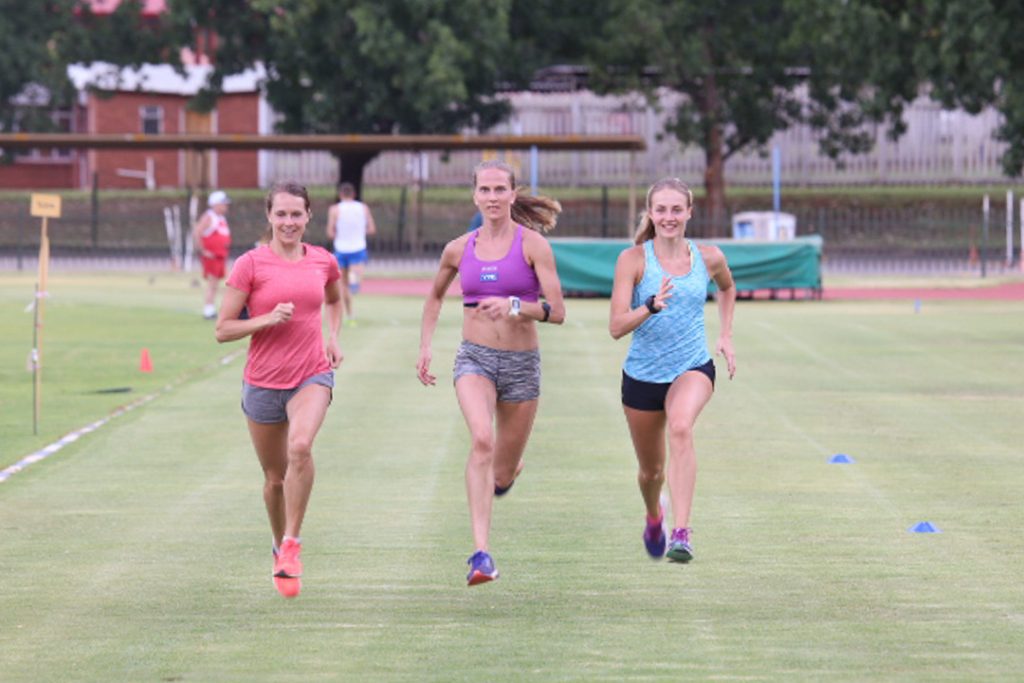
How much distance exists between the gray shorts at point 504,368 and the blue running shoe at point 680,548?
1011 millimetres

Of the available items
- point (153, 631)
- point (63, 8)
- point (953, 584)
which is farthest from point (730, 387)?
point (63, 8)

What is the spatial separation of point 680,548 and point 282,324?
206cm

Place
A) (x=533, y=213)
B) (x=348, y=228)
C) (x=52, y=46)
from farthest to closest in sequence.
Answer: (x=52, y=46), (x=348, y=228), (x=533, y=213)

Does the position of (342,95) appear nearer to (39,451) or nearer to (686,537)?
(39,451)

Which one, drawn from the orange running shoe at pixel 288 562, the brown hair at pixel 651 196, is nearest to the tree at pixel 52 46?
the brown hair at pixel 651 196

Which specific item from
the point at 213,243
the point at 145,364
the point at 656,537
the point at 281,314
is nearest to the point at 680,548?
the point at 656,537

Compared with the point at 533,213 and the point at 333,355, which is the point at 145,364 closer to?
the point at 533,213

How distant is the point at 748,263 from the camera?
3822 centimetres

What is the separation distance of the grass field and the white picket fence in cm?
4290

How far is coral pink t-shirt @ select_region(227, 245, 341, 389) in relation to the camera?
9812mm

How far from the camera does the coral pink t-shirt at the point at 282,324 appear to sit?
981cm

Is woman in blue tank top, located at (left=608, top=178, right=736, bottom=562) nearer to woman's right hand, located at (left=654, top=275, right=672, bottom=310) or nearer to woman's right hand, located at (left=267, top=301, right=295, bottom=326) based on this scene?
woman's right hand, located at (left=654, top=275, right=672, bottom=310)

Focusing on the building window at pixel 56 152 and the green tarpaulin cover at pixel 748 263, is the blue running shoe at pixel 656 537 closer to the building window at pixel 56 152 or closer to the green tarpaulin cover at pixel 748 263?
the green tarpaulin cover at pixel 748 263

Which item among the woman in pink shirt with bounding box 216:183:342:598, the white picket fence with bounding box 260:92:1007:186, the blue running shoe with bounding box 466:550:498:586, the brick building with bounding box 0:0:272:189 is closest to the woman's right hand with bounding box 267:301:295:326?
the woman in pink shirt with bounding box 216:183:342:598
